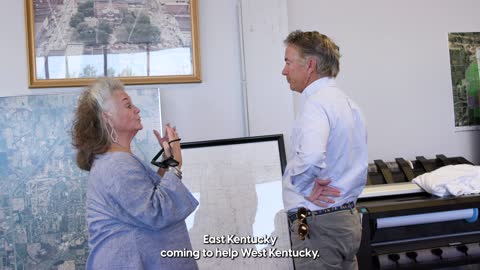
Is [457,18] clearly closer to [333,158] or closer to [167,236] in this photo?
[333,158]

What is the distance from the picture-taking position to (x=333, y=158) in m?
1.64

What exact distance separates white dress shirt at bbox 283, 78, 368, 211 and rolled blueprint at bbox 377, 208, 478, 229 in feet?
1.71

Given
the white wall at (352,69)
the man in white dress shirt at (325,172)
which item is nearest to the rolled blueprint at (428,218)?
the man in white dress shirt at (325,172)

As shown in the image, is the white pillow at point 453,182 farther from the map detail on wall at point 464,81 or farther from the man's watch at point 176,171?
the man's watch at point 176,171

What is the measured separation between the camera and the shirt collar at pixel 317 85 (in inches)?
68.1

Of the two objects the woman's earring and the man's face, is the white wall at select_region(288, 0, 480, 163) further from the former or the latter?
the woman's earring

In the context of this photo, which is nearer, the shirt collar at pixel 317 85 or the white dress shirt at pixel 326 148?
the white dress shirt at pixel 326 148

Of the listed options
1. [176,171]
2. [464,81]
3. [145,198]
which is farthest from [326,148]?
[464,81]

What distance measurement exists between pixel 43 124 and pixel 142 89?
55 centimetres

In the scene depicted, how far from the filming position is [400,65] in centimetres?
304

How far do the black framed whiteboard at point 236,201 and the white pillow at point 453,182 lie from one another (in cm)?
76

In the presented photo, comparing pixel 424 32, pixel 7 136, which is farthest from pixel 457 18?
pixel 7 136

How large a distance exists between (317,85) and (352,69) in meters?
1.32

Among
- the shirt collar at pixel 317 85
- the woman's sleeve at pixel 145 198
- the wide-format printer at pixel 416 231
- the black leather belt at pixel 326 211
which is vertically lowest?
the wide-format printer at pixel 416 231
